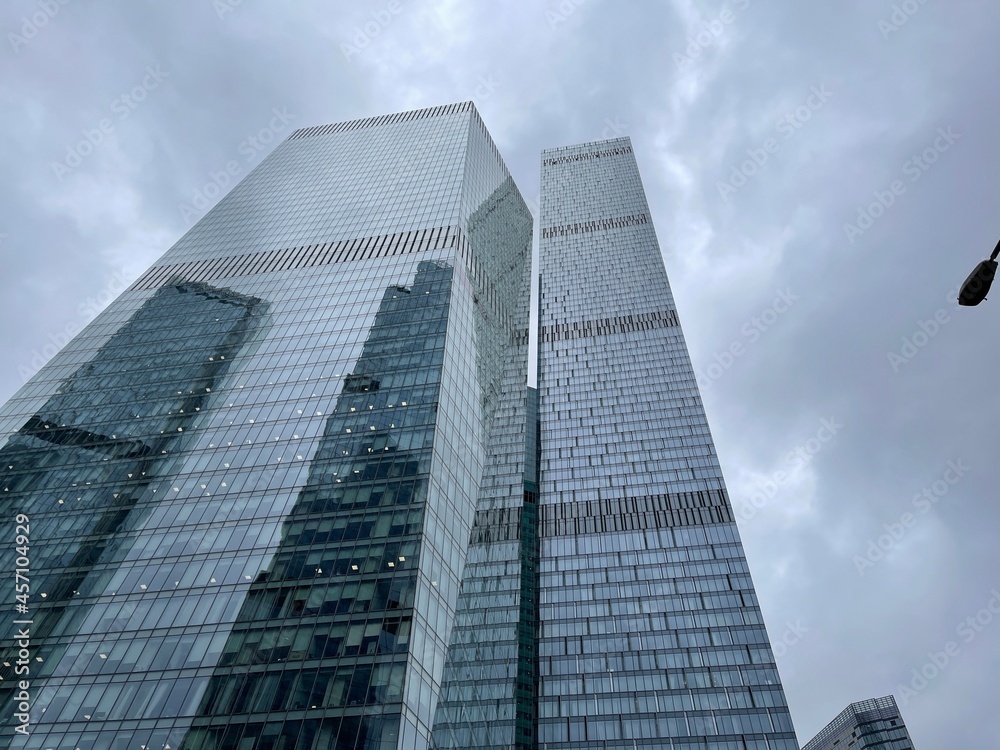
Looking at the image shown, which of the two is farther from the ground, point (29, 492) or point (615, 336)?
point (615, 336)

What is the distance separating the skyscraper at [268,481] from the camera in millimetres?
44844

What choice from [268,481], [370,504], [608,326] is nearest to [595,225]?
[608,326]

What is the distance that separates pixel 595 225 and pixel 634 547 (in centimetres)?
9241

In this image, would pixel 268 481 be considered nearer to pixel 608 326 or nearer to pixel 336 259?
pixel 336 259

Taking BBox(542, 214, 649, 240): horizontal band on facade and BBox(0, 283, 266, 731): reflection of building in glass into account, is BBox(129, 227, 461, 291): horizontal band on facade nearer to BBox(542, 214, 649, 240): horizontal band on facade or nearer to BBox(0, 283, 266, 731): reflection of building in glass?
BBox(0, 283, 266, 731): reflection of building in glass

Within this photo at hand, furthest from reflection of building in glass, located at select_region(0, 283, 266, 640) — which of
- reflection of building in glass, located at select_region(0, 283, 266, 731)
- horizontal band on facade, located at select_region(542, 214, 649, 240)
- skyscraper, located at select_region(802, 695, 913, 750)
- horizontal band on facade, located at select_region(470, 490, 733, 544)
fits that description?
skyscraper, located at select_region(802, 695, 913, 750)

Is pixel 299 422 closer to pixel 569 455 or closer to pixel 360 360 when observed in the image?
pixel 360 360

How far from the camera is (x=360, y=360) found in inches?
2867

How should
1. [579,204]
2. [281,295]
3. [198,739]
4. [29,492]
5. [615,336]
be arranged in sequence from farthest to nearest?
[579,204]
[615,336]
[281,295]
[29,492]
[198,739]

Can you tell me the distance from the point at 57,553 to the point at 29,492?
A: 35.3 feet

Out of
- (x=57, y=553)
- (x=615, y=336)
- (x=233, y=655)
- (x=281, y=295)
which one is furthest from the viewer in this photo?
(x=615, y=336)

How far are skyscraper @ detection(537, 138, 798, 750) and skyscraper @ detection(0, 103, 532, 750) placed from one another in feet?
45.4

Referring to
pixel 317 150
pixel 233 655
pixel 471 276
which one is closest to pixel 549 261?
pixel 317 150

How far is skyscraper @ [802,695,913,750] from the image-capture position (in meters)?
150
